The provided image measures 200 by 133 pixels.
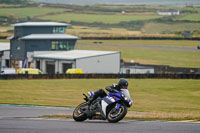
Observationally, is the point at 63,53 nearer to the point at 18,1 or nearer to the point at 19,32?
the point at 19,32

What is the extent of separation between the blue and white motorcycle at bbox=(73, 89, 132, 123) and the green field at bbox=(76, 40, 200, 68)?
5407 cm

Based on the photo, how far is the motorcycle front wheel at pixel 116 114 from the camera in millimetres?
12812

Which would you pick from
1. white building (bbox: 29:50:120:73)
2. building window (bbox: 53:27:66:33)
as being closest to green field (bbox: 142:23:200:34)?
building window (bbox: 53:27:66:33)

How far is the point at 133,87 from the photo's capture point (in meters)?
40.2

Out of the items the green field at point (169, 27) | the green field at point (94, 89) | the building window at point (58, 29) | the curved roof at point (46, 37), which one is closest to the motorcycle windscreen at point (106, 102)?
the green field at point (94, 89)

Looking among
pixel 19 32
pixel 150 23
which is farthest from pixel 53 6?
pixel 19 32

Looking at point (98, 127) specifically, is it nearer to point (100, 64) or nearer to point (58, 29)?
point (100, 64)

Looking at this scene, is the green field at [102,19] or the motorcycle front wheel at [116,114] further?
the green field at [102,19]

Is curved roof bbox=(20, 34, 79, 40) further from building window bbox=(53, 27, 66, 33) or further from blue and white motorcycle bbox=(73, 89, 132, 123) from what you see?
blue and white motorcycle bbox=(73, 89, 132, 123)

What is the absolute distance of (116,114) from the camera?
12.9 meters

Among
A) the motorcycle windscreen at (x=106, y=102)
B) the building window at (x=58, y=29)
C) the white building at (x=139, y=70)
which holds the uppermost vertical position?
the motorcycle windscreen at (x=106, y=102)

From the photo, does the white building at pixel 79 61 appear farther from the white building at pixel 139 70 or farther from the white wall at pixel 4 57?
the white wall at pixel 4 57

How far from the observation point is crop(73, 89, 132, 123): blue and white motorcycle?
12.9 meters

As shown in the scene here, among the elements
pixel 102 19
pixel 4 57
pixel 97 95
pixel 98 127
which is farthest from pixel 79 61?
pixel 102 19
